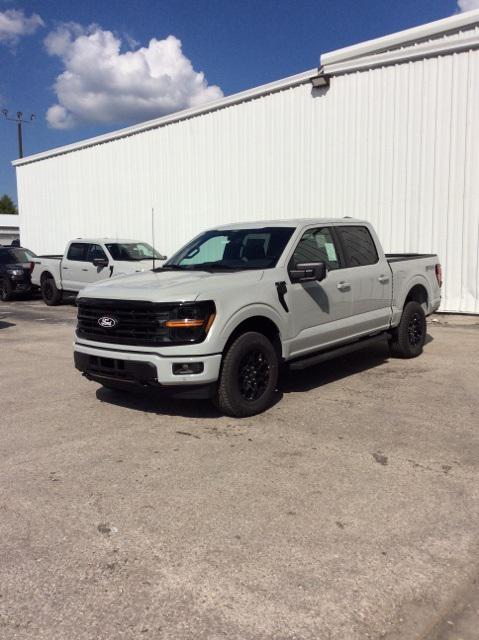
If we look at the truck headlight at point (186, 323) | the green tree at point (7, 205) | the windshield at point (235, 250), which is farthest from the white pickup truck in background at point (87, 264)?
the green tree at point (7, 205)

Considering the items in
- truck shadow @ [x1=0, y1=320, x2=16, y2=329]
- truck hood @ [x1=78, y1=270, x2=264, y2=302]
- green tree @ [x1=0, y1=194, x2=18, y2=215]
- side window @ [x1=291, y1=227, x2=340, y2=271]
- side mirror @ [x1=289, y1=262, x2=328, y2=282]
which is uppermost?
green tree @ [x1=0, y1=194, x2=18, y2=215]

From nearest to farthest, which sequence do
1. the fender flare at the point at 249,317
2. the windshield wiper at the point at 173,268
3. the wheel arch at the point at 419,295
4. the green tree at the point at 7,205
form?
1. the fender flare at the point at 249,317
2. the windshield wiper at the point at 173,268
3. the wheel arch at the point at 419,295
4. the green tree at the point at 7,205

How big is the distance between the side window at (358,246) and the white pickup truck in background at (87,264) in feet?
23.4

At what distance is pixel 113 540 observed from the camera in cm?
330

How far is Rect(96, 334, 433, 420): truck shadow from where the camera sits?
225 inches

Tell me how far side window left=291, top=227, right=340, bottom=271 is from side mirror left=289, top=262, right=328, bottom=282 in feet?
0.80

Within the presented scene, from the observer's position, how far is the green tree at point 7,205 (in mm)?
106250

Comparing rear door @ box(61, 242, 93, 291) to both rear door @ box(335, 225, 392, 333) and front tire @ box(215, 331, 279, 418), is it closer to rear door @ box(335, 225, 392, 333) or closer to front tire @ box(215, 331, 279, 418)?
rear door @ box(335, 225, 392, 333)

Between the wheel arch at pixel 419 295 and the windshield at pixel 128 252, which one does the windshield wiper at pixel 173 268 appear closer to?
the wheel arch at pixel 419 295

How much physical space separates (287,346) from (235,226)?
1754 mm

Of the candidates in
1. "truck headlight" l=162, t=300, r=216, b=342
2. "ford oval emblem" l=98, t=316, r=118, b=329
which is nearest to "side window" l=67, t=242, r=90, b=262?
"ford oval emblem" l=98, t=316, r=118, b=329

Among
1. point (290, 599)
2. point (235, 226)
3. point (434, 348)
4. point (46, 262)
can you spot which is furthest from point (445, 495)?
point (46, 262)

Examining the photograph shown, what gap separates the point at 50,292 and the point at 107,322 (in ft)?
37.2

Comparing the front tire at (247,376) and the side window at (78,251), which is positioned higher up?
the side window at (78,251)
